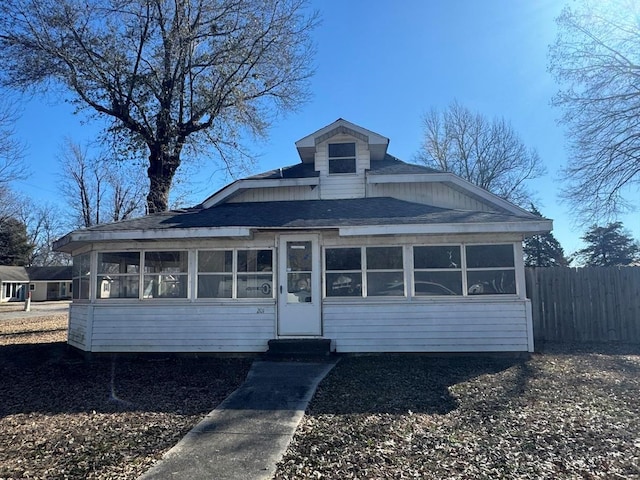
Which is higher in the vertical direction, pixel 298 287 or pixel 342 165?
pixel 342 165

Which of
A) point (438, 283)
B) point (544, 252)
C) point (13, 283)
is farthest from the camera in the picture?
point (13, 283)

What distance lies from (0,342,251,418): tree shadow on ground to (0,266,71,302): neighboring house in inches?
1785

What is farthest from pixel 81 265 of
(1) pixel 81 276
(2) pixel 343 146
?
(2) pixel 343 146

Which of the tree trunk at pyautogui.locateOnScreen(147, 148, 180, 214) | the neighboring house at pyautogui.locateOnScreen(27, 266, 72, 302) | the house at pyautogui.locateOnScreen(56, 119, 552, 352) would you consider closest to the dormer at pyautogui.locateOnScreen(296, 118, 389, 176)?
the house at pyautogui.locateOnScreen(56, 119, 552, 352)

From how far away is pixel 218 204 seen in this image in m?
11.6

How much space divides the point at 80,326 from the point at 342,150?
7639mm

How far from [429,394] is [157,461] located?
3.83 m

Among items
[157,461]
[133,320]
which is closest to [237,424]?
[157,461]

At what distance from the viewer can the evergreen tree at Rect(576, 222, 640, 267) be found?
104 ft

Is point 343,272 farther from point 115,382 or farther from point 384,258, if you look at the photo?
point 115,382

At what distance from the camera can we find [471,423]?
17.0 feet

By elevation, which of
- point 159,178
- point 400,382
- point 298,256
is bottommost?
point 400,382

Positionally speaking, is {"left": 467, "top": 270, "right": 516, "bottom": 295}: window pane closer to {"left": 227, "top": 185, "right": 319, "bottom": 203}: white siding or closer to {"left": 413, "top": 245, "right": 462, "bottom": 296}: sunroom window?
{"left": 413, "top": 245, "right": 462, "bottom": 296}: sunroom window

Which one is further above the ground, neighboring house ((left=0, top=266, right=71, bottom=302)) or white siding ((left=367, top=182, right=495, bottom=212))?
white siding ((left=367, top=182, right=495, bottom=212))
